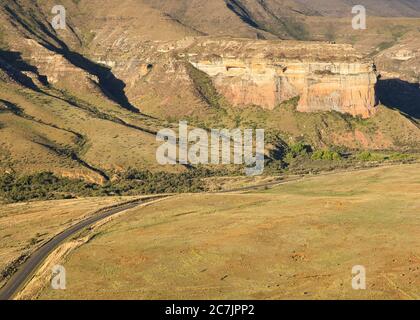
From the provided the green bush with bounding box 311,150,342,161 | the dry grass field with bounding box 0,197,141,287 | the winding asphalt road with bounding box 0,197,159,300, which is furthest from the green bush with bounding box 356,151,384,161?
the winding asphalt road with bounding box 0,197,159,300

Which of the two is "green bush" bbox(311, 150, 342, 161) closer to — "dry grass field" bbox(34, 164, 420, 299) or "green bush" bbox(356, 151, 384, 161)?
"green bush" bbox(356, 151, 384, 161)

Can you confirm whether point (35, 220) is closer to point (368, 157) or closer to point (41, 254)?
point (41, 254)

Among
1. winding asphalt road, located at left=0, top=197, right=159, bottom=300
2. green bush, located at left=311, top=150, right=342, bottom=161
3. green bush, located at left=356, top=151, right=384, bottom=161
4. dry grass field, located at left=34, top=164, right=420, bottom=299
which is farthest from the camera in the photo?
green bush, located at left=311, top=150, right=342, bottom=161

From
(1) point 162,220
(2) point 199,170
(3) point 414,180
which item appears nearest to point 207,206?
(1) point 162,220

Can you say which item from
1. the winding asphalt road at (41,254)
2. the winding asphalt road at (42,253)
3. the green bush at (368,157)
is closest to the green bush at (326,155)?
the green bush at (368,157)

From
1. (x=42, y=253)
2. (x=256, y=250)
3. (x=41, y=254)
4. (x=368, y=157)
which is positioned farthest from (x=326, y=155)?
(x=41, y=254)
